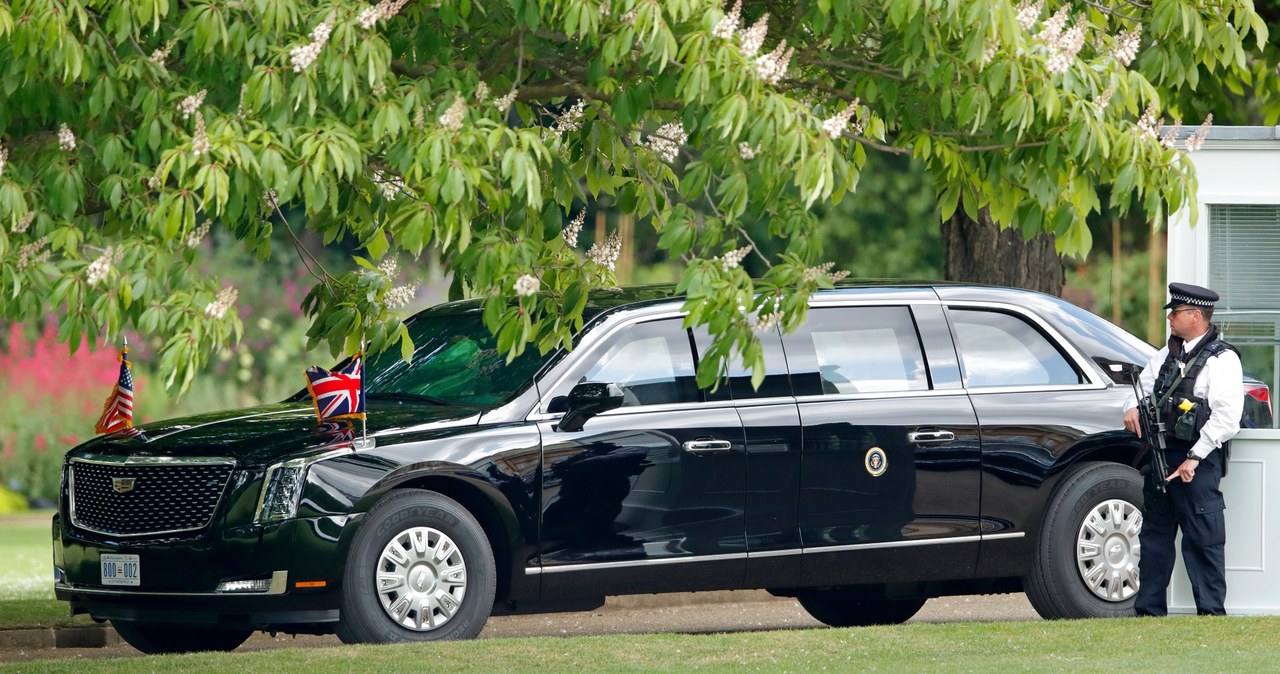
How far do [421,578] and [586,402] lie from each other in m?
1.12

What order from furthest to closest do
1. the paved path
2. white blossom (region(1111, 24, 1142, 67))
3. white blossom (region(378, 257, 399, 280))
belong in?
the paved path, white blossom (region(378, 257, 399, 280)), white blossom (region(1111, 24, 1142, 67))

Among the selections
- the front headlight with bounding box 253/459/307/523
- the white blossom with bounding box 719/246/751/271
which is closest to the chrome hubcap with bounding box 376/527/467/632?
the front headlight with bounding box 253/459/307/523

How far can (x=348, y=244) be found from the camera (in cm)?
3366

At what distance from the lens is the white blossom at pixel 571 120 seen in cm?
912

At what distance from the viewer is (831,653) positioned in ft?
30.4

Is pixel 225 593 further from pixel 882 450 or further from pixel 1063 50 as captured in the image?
pixel 1063 50

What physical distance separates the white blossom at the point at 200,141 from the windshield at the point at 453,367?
296 centimetres

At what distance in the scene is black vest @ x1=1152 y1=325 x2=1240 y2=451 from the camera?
995 cm

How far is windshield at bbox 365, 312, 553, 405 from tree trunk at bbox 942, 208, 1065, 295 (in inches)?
209

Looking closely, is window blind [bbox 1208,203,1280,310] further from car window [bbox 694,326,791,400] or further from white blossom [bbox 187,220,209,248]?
white blossom [bbox 187,220,209,248]

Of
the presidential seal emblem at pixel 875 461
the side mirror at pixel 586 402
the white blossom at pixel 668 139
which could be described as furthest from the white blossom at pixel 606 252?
the presidential seal emblem at pixel 875 461

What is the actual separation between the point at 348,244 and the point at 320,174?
88.1ft

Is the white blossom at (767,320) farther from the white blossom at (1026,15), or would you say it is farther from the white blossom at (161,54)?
the white blossom at (161,54)

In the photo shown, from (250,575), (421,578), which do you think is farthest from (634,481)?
(250,575)
